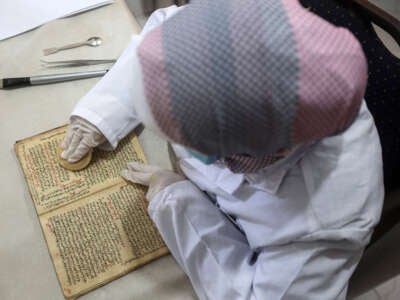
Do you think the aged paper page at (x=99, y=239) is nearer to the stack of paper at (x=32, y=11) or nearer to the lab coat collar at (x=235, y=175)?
the lab coat collar at (x=235, y=175)

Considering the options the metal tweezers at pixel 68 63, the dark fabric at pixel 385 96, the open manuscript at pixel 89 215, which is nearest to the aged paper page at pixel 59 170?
the open manuscript at pixel 89 215

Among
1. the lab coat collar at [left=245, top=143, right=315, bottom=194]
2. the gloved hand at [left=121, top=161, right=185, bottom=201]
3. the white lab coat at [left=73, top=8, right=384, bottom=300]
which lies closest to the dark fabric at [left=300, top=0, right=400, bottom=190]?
the white lab coat at [left=73, top=8, right=384, bottom=300]

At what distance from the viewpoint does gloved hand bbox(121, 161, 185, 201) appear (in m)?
0.56

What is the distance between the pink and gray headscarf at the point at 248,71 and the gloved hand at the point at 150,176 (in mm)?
254

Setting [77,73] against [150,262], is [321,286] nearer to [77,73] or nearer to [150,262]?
[150,262]

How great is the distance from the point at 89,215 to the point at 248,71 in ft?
1.22

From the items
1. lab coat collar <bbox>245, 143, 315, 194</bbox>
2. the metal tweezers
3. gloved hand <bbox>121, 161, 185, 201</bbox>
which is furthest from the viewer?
the metal tweezers

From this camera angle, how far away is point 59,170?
60cm

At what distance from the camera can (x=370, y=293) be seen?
3.32 feet

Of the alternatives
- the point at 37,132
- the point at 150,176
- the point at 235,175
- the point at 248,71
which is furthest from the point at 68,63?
the point at 248,71

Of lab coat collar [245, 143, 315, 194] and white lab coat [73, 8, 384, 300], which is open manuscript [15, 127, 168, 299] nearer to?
white lab coat [73, 8, 384, 300]

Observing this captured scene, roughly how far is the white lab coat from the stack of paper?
0.34 m

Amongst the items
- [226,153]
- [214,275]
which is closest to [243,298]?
[214,275]

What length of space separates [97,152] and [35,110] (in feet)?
0.45
